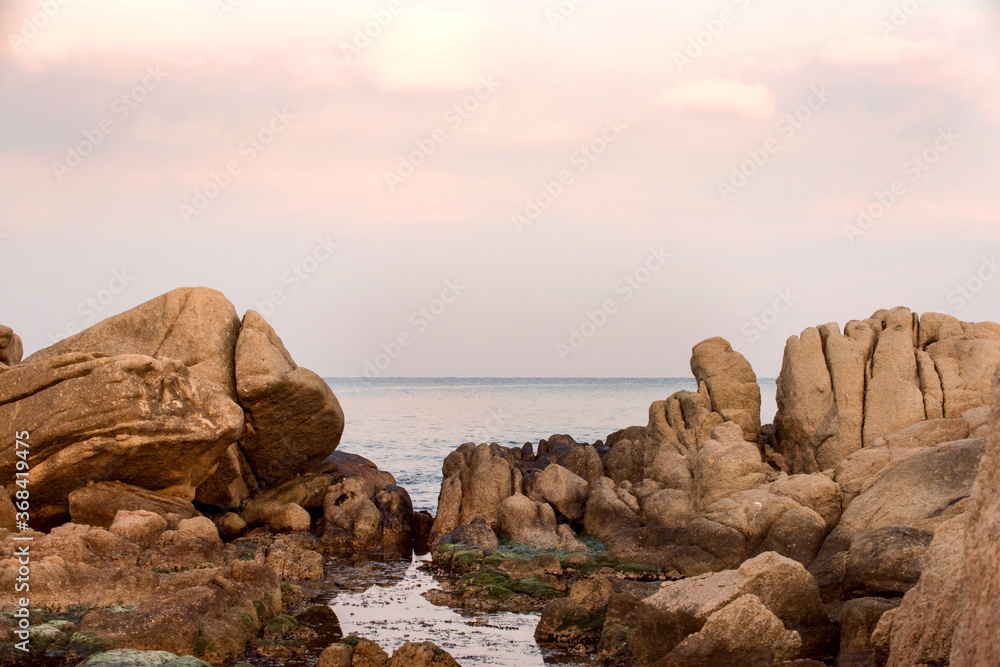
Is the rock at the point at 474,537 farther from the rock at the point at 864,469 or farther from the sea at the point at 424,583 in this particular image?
the rock at the point at 864,469

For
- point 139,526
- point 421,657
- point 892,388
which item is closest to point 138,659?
point 421,657

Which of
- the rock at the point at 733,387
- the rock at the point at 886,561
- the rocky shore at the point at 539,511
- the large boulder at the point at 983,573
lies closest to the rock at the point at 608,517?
the rocky shore at the point at 539,511

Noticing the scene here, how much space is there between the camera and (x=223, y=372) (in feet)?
83.0

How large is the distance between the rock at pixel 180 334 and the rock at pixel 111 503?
3.90m

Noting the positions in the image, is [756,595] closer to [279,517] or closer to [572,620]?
[572,620]

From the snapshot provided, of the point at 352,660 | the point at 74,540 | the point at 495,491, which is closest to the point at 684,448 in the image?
the point at 495,491

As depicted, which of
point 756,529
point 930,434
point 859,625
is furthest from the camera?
point 930,434

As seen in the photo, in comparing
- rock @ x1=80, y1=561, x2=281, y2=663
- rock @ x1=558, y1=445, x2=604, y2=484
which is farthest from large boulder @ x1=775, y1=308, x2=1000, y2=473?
rock @ x1=80, y1=561, x2=281, y2=663

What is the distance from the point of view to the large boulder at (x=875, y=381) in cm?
2458

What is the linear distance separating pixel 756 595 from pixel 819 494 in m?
8.39

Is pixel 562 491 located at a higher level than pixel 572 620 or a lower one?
higher

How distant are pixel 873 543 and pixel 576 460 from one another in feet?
Result: 48.1

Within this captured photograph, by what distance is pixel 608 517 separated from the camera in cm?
2450

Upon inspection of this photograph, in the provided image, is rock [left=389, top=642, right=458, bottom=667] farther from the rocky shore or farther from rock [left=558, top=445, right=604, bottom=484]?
rock [left=558, top=445, right=604, bottom=484]
